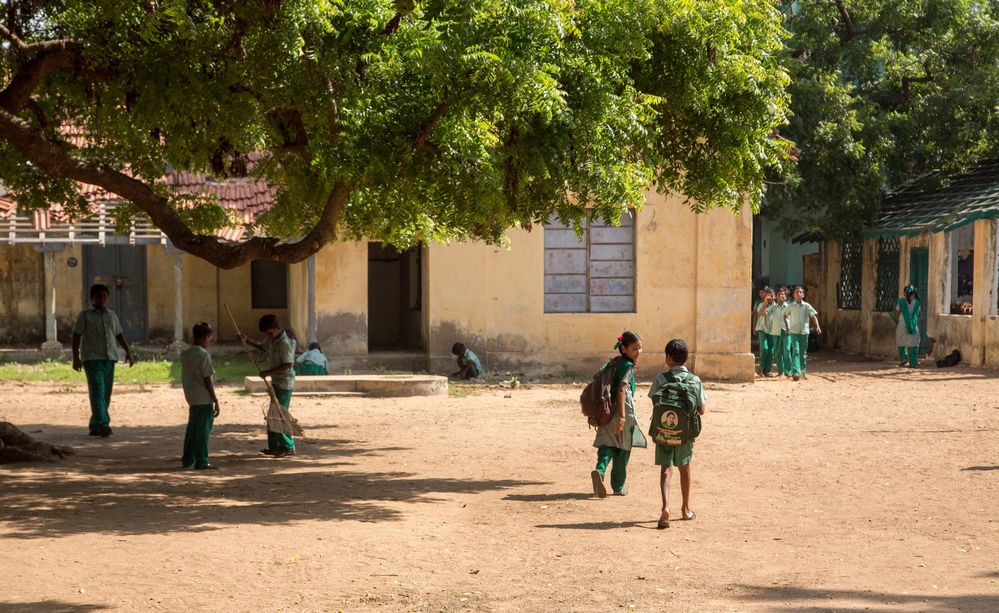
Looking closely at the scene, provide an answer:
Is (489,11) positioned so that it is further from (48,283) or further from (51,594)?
(48,283)

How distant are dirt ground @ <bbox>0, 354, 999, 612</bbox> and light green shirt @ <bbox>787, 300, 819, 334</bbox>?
17.2ft

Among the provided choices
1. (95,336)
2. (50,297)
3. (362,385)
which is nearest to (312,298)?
(362,385)

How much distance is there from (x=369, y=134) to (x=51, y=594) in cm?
423

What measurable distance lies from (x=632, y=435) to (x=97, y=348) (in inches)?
244

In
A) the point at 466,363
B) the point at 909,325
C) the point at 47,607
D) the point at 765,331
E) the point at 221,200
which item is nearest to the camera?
the point at 47,607

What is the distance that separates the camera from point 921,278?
23.3 metres

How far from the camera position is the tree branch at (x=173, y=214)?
30.8 feet

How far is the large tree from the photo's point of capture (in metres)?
8.48

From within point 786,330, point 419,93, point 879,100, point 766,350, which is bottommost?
point 766,350

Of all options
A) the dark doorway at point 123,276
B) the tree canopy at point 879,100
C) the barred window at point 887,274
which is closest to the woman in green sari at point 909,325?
the barred window at point 887,274

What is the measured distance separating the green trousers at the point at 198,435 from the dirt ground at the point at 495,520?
25cm

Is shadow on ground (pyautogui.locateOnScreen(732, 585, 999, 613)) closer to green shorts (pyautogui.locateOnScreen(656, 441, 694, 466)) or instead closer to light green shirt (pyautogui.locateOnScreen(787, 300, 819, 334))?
green shorts (pyautogui.locateOnScreen(656, 441, 694, 466))

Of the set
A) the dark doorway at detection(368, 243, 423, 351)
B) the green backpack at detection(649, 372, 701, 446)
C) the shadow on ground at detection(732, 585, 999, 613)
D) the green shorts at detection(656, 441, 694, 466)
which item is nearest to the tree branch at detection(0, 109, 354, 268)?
the green backpack at detection(649, 372, 701, 446)

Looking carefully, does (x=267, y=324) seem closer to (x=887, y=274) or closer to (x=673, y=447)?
(x=673, y=447)
